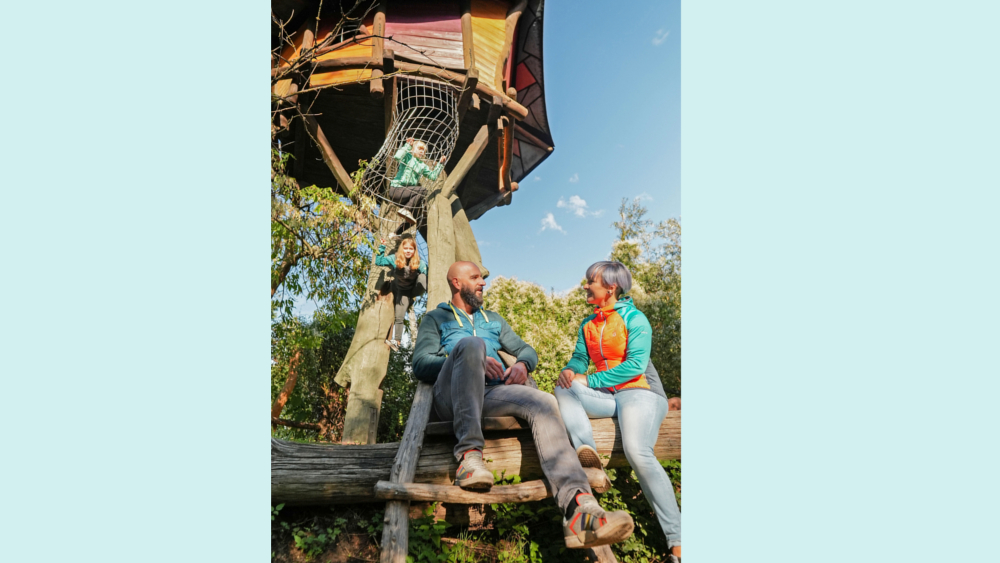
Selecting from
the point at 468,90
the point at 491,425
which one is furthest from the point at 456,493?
the point at 468,90

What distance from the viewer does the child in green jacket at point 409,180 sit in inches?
158

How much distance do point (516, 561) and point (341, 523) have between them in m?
0.82

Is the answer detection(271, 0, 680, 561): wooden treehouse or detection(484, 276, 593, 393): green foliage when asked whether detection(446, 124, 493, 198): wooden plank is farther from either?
detection(484, 276, 593, 393): green foliage

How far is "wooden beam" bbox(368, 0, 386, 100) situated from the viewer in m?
3.79

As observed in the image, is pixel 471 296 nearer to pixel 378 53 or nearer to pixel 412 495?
pixel 412 495

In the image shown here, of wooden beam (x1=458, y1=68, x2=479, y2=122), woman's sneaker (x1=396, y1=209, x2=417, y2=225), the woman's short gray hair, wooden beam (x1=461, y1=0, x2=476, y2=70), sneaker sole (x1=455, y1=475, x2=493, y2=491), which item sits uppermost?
wooden beam (x1=461, y1=0, x2=476, y2=70)

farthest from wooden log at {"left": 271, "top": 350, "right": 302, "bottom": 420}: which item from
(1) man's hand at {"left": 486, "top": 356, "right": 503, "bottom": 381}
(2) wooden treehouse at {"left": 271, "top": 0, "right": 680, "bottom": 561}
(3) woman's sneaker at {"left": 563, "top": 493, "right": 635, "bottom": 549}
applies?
(3) woman's sneaker at {"left": 563, "top": 493, "right": 635, "bottom": 549}

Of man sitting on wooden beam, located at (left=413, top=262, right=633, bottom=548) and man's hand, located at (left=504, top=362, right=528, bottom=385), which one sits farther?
man's hand, located at (left=504, top=362, right=528, bottom=385)

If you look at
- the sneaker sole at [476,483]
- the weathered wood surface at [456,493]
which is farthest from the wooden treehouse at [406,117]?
the sneaker sole at [476,483]

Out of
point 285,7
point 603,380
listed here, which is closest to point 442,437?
point 603,380

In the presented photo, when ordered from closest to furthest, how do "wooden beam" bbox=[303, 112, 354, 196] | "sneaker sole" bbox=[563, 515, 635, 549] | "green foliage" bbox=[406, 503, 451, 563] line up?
"sneaker sole" bbox=[563, 515, 635, 549]
"green foliage" bbox=[406, 503, 451, 563]
"wooden beam" bbox=[303, 112, 354, 196]

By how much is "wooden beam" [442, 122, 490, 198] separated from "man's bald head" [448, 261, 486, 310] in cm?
129

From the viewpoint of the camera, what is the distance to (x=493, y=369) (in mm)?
2758

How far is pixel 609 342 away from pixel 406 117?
218 cm
